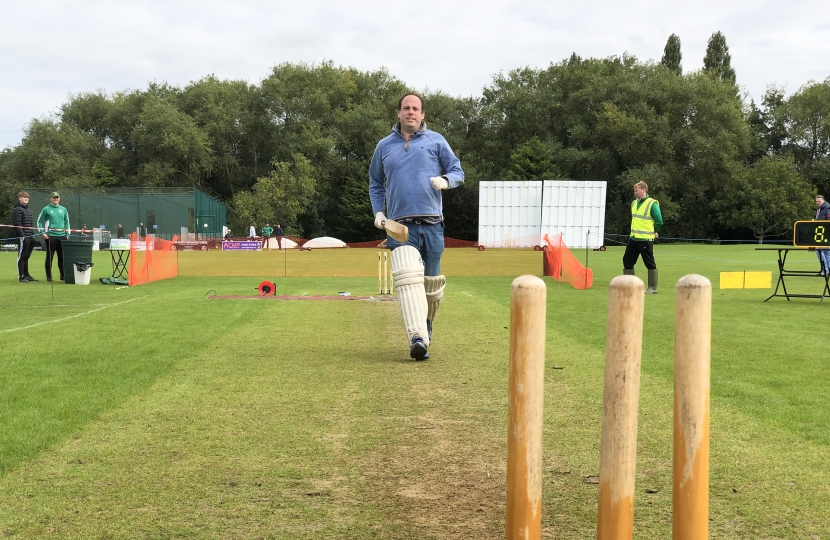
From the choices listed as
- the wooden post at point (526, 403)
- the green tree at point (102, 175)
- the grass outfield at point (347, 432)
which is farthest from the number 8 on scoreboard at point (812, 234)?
the green tree at point (102, 175)

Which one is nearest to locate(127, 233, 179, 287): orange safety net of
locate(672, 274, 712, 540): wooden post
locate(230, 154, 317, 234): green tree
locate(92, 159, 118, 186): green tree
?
locate(672, 274, 712, 540): wooden post

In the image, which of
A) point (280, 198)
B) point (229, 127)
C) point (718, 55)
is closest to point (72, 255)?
point (280, 198)

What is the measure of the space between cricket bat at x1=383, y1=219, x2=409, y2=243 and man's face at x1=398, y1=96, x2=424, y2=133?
3.01ft

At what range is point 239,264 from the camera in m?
29.3

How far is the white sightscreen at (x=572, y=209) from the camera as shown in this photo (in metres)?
46.8

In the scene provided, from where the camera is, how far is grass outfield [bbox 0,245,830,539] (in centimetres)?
328

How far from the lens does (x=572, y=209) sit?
154 ft

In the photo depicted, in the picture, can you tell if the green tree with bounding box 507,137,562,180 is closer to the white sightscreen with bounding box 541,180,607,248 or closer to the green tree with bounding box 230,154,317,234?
the green tree with bounding box 230,154,317,234

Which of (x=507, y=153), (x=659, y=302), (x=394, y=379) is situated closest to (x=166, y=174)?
(x=507, y=153)

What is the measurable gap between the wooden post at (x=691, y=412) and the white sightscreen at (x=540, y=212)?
43837mm

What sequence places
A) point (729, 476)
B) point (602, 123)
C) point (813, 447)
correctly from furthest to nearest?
1. point (602, 123)
2. point (813, 447)
3. point (729, 476)

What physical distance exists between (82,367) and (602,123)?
6381 cm

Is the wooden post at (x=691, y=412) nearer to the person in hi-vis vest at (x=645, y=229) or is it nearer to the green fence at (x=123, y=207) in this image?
the person in hi-vis vest at (x=645, y=229)

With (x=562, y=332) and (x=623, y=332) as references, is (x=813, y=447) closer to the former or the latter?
(x=623, y=332)
